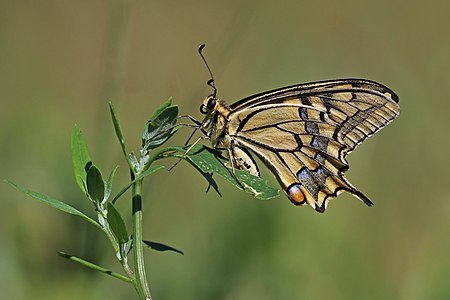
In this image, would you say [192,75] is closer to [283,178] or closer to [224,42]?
[224,42]

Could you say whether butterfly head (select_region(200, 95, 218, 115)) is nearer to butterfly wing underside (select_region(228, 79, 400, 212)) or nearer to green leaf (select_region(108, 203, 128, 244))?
butterfly wing underside (select_region(228, 79, 400, 212))

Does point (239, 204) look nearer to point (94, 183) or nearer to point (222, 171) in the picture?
point (222, 171)

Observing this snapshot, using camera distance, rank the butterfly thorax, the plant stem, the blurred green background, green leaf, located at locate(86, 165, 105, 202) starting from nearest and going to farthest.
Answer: the plant stem → green leaf, located at locate(86, 165, 105, 202) → the butterfly thorax → the blurred green background

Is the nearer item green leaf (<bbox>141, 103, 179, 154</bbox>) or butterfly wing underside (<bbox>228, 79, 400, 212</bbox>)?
green leaf (<bbox>141, 103, 179, 154</bbox>)

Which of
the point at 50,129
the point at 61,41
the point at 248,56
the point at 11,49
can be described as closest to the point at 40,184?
the point at 50,129

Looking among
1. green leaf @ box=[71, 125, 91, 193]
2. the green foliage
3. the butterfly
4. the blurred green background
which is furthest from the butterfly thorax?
green leaf @ box=[71, 125, 91, 193]

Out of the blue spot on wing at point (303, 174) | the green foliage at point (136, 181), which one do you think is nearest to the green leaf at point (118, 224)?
the green foliage at point (136, 181)
